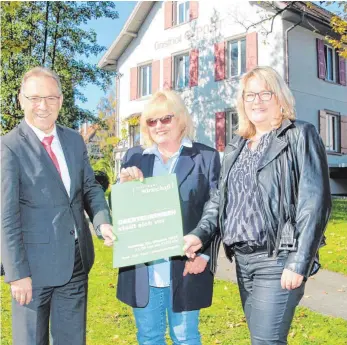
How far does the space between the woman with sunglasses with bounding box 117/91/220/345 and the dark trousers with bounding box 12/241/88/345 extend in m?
0.31

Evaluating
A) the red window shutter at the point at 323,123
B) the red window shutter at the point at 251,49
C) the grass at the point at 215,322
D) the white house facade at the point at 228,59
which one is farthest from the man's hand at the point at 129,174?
the red window shutter at the point at 323,123

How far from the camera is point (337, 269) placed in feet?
23.3

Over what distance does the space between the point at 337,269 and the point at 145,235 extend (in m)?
5.34

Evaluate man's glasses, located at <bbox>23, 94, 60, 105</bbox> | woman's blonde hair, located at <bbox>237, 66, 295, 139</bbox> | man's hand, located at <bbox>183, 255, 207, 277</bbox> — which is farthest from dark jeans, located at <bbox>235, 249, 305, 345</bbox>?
man's glasses, located at <bbox>23, 94, 60, 105</bbox>

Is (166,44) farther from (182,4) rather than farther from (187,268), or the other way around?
(187,268)

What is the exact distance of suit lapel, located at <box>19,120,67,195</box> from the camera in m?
2.71

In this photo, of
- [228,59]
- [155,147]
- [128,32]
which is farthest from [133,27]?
[155,147]

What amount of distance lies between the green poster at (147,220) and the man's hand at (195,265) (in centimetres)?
22

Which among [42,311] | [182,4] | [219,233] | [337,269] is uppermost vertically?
[182,4]

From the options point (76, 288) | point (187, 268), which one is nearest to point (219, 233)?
point (187, 268)

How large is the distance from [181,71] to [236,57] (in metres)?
3.30

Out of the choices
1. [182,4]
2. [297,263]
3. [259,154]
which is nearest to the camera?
[297,263]

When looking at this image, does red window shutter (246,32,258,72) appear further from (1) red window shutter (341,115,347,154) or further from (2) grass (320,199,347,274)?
(2) grass (320,199,347,274)

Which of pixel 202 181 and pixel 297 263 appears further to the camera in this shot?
pixel 202 181
